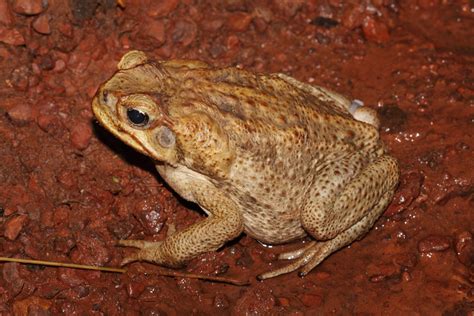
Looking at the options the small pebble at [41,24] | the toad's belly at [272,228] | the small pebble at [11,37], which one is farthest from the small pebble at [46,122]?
the toad's belly at [272,228]

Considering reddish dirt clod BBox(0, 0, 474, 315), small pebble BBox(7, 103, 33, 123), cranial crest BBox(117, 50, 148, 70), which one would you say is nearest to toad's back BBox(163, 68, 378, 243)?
cranial crest BBox(117, 50, 148, 70)

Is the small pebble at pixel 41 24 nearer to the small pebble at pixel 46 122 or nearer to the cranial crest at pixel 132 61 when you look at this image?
the small pebble at pixel 46 122

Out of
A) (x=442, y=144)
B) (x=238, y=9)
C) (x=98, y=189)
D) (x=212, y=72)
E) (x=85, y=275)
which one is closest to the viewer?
(x=212, y=72)

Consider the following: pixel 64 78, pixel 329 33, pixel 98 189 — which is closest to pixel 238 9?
pixel 329 33

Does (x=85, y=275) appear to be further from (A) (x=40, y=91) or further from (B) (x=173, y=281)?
(A) (x=40, y=91)

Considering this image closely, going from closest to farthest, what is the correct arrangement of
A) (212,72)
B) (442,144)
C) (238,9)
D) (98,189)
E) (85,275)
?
(212,72) → (85,275) → (98,189) → (442,144) → (238,9)

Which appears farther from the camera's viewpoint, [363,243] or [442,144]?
[442,144]

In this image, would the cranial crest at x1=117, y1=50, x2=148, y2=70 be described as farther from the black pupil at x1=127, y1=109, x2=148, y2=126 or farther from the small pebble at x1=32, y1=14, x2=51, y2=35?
the small pebble at x1=32, y1=14, x2=51, y2=35

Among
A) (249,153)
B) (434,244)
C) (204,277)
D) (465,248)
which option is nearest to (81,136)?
(204,277)
